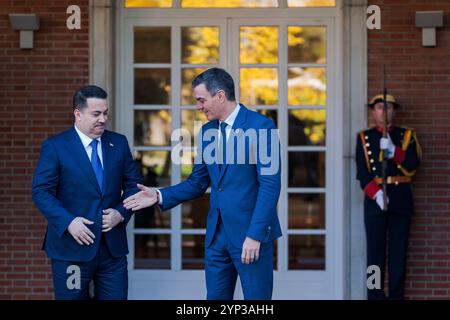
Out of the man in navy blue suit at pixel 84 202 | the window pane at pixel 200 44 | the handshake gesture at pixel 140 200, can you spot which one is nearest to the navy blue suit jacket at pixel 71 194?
the man in navy blue suit at pixel 84 202

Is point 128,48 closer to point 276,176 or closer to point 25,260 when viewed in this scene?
point 25,260

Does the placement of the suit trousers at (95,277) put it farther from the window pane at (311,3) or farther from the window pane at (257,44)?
the window pane at (311,3)

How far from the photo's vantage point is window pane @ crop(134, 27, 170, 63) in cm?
915

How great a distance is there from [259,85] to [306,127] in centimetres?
59

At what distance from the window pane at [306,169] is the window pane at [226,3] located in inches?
55.5

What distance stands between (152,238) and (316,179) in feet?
5.40

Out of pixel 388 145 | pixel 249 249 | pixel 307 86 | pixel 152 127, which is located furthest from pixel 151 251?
pixel 249 249

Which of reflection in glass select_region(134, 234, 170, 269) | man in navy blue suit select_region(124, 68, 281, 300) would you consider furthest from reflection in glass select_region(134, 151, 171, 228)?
man in navy blue suit select_region(124, 68, 281, 300)

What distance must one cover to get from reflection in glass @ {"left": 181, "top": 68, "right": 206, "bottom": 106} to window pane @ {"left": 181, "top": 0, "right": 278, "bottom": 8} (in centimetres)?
59

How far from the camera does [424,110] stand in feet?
28.4

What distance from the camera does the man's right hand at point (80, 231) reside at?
19.9 ft

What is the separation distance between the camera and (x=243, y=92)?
9352 millimetres

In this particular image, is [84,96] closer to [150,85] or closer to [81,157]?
[81,157]
